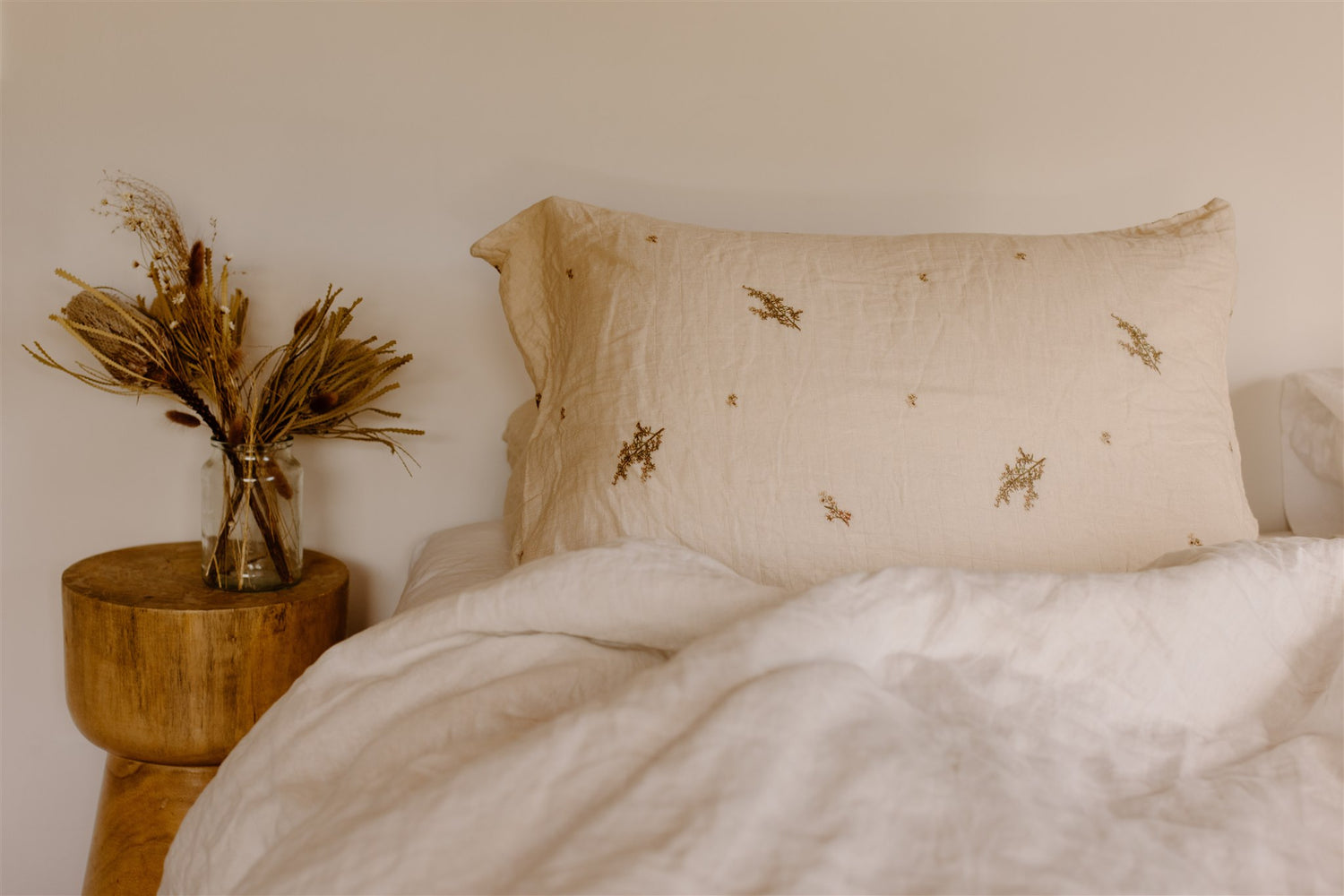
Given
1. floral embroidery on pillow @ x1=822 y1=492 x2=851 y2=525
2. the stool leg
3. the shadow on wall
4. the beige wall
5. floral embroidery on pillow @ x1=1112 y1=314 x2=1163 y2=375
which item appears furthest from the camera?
the shadow on wall

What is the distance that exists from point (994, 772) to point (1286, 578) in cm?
31

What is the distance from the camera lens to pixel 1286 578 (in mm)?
625

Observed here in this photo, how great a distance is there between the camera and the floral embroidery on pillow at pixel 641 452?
843mm

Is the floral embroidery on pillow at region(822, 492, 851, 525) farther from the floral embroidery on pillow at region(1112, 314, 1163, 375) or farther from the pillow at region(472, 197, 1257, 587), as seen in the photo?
the floral embroidery on pillow at region(1112, 314, 1163, 375)

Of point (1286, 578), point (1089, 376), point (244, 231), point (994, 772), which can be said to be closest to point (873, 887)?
point (994, 772)

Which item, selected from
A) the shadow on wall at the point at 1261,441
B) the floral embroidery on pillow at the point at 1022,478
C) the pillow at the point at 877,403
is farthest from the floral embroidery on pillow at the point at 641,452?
the shadow on wall at the point at 1261,441

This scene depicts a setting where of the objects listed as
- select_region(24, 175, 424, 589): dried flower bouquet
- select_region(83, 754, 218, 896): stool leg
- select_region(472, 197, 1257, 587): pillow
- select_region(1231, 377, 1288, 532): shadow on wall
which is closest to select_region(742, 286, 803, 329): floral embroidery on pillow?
select_region(472, 197, 1257, 587): pillow

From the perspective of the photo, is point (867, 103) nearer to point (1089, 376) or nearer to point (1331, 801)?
point (1089, 376)

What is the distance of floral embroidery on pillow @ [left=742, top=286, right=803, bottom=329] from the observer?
0.90 m

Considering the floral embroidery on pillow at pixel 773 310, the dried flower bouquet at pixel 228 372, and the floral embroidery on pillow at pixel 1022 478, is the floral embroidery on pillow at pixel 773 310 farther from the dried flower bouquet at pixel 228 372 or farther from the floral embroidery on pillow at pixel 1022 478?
the dried flower bouquet at pixel 228 372

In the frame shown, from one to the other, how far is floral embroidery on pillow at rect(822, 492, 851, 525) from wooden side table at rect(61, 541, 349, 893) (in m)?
0.63

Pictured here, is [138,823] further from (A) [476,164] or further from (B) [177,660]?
(A) [476,164]

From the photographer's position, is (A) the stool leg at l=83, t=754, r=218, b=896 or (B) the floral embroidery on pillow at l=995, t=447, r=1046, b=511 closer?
(B) the floral embroidery on pillow at l=995, t=447, r=1046, b=511

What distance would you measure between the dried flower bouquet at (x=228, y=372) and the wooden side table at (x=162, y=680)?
0.08 m
